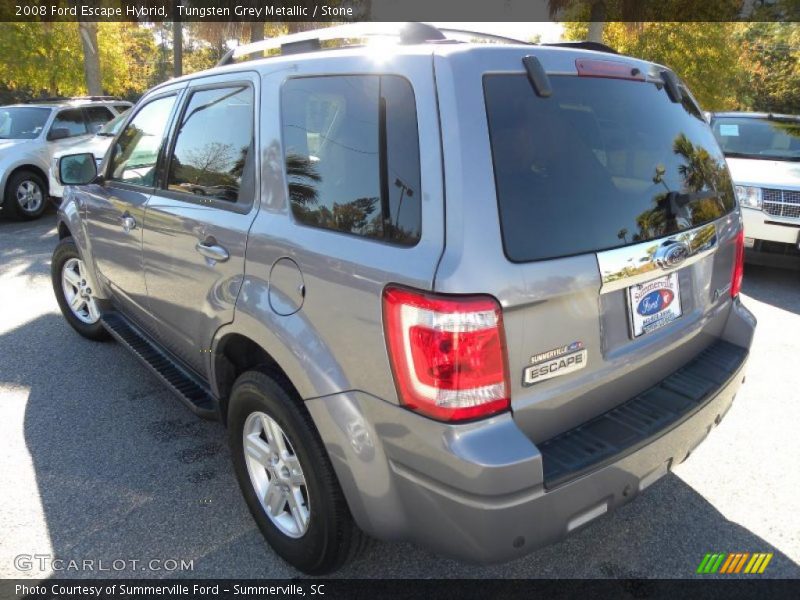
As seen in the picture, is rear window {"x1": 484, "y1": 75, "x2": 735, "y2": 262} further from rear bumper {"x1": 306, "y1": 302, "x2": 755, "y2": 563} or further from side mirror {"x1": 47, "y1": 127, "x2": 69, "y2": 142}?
side mirror {"x1": 47, "y1": 127, "x2": 69, "y2": 142}

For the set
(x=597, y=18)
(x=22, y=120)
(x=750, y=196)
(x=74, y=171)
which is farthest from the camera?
(x=597, y=18)

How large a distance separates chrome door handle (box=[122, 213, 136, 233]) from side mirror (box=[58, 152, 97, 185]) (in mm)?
732

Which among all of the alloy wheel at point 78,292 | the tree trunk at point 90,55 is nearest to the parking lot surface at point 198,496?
the alloy wheel at point 78,292

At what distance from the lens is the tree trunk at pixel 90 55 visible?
14.1 metres

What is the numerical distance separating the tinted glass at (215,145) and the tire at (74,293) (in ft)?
6.23

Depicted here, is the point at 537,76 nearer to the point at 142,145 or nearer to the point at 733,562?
the point at 733,562

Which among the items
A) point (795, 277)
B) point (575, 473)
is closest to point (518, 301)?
point (575, 473)

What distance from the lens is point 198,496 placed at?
2832mm

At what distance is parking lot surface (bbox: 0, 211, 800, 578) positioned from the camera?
7.95 feet

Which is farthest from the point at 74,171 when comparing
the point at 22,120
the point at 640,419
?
the point at 22,120

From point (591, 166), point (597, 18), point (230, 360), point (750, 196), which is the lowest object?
point (230, 360)

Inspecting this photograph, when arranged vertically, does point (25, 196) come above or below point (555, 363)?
Result: below

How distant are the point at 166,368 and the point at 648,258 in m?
2.50

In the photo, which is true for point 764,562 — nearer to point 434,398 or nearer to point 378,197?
point 434,398
